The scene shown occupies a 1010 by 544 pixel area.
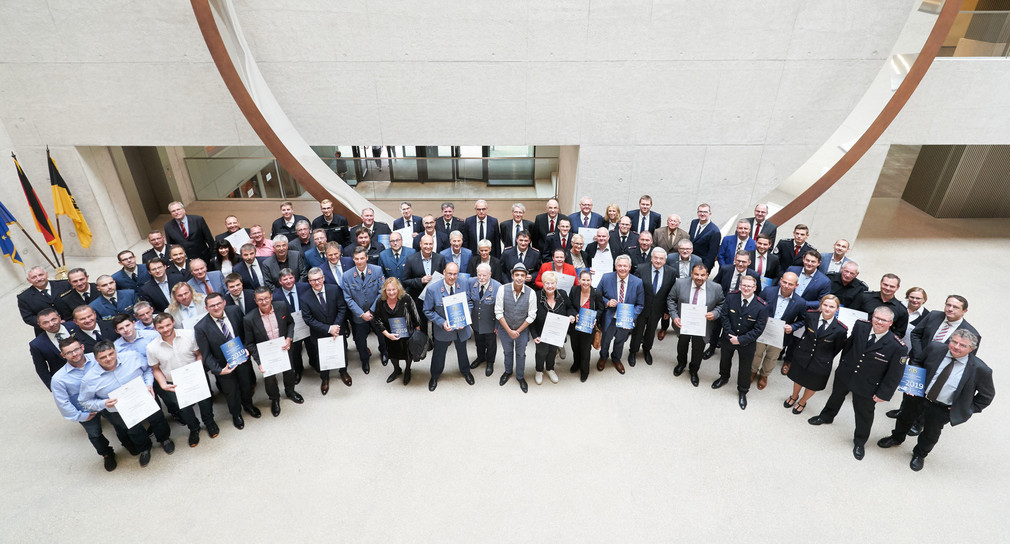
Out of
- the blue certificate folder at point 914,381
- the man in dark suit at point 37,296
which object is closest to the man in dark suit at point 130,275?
the man in dark suit at point 37,296

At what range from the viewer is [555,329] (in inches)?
235

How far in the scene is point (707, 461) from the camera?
531 centimetres

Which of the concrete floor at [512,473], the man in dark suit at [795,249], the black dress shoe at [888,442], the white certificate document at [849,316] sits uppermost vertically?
the man in dark suit at [795,249]

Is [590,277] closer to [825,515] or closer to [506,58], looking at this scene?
[825,515]

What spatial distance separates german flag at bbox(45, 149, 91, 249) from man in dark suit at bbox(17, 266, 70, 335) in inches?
168

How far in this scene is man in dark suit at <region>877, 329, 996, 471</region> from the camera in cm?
463

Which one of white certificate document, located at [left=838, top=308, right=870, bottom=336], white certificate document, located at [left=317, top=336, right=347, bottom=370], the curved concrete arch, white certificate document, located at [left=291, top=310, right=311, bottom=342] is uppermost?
the curved concrete arch

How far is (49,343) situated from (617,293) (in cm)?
606

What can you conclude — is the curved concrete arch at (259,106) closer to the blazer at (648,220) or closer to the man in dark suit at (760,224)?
the blazer at (648,220)

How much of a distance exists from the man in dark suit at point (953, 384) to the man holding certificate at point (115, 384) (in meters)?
7.32

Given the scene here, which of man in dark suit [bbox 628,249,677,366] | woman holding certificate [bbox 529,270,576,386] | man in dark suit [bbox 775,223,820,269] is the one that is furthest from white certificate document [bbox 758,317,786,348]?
woman holding certificate [bbox 529,270,576,386]

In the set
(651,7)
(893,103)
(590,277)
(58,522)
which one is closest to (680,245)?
(590,277)

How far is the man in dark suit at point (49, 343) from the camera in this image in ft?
16.9

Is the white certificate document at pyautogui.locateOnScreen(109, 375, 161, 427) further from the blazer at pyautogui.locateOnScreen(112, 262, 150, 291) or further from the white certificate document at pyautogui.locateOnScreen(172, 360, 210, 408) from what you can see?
the blazer at pyautogui.locateOnScreen(112, 262, 150, 291)
